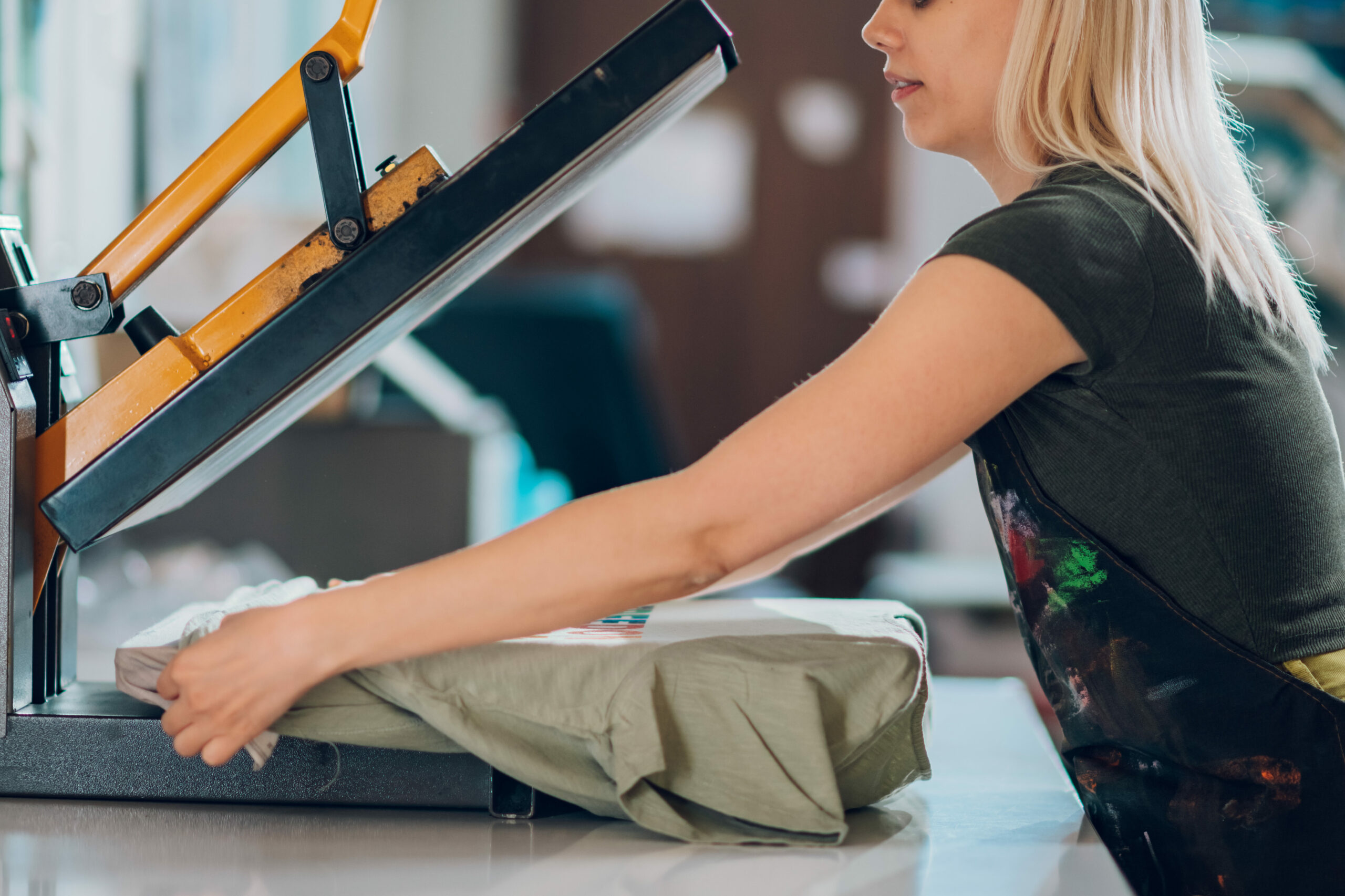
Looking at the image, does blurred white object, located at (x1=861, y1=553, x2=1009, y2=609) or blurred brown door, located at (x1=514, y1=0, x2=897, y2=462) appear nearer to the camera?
blurred white object, located at (x1=861, y1=553, x2=1009, y2=609)

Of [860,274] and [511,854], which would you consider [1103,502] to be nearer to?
[511,854]

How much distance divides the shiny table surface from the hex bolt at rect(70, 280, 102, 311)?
0.29m

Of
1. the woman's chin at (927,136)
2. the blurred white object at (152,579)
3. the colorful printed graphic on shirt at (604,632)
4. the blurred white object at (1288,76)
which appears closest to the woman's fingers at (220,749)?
the colorful printed graphic on shirt at (604,632)

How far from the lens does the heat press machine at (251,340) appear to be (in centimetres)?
66

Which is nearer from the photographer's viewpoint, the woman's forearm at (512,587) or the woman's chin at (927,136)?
the woman's forearm at (512,587)

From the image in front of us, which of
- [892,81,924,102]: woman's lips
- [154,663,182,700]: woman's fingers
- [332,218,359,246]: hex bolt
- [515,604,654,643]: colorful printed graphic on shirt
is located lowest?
[154,663,182,700]: woman's fingers

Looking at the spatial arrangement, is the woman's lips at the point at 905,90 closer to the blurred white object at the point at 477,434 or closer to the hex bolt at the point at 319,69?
the hex bolt at the point at 319,69

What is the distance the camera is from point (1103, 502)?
2.27 feet

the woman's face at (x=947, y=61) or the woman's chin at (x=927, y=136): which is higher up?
the woman's face at (x=947, y=61)

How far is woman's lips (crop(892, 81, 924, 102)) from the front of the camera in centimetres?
86

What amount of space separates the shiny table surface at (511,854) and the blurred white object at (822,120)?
4624 mm

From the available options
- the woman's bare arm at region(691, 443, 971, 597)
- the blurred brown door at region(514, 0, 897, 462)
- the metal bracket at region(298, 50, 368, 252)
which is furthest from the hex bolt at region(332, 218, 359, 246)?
the blurred brown door at region(514, 0, 897, 462)

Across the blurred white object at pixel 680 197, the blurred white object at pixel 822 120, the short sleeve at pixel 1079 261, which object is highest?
the blurred white object at pixel 822 120

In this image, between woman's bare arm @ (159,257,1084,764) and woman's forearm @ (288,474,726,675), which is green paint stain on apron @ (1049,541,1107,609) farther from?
woman's forearm @ (288,474,726,675)
